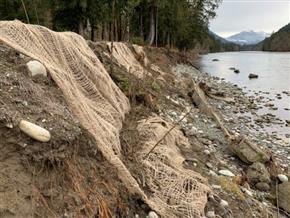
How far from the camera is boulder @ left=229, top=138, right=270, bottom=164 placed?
7852 mm

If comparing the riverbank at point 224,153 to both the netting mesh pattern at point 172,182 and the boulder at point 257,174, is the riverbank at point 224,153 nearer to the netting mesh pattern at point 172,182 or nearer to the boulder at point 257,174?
the boulder at point 257,174

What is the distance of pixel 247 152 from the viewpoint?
7.98 metres

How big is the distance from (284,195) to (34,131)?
473 cm

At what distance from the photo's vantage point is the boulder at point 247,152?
785 centimetres

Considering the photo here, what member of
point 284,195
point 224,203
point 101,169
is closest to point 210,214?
point 224,203

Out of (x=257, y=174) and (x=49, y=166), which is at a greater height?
(x=49, y=166)

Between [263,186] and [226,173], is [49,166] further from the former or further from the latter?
[263,186]

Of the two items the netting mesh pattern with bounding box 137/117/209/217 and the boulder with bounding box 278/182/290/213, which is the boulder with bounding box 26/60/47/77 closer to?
the netting mesh pattern with bounding box 137/117/209/217

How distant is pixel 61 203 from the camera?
3697 millimetres

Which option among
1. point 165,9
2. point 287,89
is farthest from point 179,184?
point 165,9

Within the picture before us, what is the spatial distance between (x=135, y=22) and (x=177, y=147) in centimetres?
3351

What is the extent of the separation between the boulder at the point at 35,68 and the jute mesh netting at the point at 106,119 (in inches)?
5.2

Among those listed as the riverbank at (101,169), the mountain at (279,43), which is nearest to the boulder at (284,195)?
the riverbank at (101,169)

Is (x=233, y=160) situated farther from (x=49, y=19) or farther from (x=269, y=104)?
(x=49, y=19)
